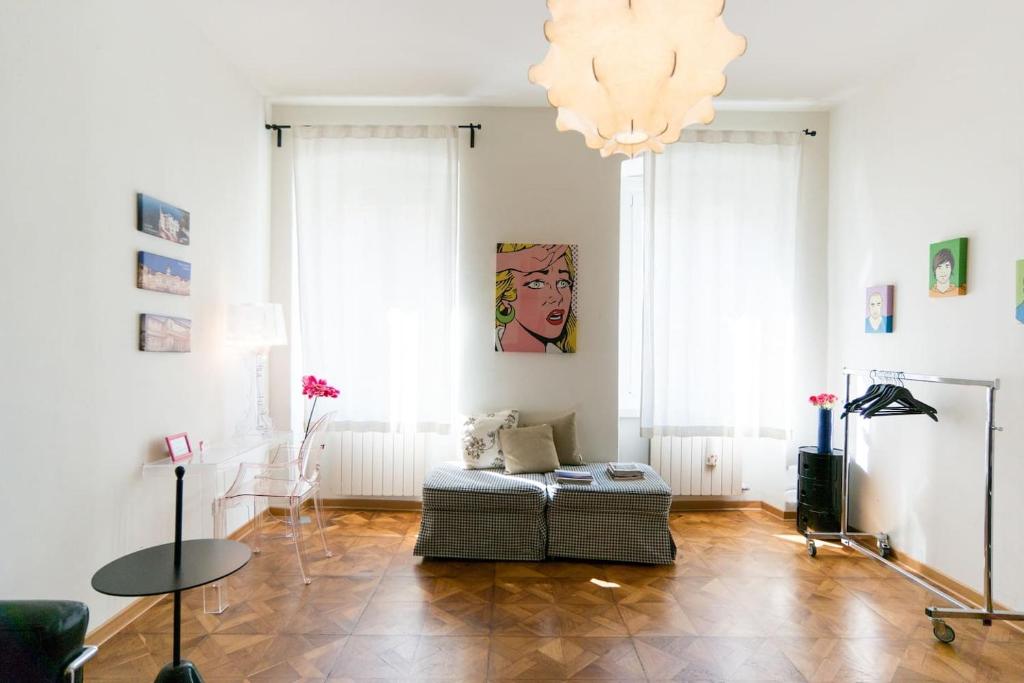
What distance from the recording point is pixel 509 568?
3367 millimetres

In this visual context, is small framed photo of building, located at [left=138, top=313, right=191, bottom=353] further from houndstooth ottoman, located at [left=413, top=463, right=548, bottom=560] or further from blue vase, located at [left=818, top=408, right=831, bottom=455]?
blue vase, located at [left=818, top=408, right=831, bottom=455]

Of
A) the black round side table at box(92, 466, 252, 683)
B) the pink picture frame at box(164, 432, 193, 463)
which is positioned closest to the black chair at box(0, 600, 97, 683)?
the black round side table at box(92, 466, 252, 683)

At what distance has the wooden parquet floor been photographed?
90.8 inches

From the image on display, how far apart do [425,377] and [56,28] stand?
279 cm

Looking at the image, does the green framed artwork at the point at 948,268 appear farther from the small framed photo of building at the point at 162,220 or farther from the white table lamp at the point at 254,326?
the small framed photo of building at the point at 162,220

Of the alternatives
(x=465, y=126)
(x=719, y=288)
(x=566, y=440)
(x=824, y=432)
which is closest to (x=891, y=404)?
(x=824, y=432)

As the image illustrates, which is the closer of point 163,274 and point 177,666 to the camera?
point 177,666

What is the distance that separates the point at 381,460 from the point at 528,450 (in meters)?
1.24

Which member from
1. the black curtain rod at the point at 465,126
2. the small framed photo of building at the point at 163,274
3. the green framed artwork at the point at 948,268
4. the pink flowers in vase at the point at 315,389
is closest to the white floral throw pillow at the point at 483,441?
the pink flowers in vase at the point at 315,389

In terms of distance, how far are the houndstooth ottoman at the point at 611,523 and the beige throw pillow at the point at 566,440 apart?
57 cm

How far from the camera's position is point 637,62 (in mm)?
1633

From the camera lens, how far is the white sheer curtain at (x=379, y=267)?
14.0 feet

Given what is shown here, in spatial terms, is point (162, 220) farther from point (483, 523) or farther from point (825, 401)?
point (825, 401)

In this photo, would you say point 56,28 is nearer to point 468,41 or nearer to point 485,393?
point 468,41
